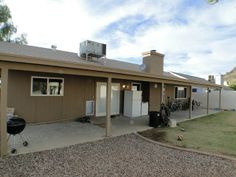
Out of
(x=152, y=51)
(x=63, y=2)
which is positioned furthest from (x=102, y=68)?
(x=152, y=51)

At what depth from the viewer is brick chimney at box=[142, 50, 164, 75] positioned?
11.7 metres

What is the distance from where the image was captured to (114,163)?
15.8 feet

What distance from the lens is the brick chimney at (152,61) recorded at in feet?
38.5

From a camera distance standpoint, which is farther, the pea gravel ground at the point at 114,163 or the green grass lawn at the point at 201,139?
the green grass lawn at the point at 201,139

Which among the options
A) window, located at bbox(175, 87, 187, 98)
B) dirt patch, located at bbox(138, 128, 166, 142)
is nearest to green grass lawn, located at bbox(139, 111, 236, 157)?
dirt patch, located at bbox(138, 128, 166, 142)

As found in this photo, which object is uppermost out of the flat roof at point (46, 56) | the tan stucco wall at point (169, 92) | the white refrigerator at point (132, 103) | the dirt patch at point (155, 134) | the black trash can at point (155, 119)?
the flat roof at point (46, 56)

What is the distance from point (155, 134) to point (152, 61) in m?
5.16

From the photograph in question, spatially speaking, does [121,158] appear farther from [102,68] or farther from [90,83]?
[90,83]

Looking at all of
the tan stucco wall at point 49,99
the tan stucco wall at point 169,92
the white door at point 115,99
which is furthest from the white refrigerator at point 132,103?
the tan stucco wall at point 169,92

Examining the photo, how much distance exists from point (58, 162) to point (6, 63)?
2.66m

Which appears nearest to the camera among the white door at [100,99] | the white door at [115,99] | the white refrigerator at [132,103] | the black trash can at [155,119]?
the black trash can at [155,119]

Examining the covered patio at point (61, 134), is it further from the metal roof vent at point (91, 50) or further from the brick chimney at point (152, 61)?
the brick chimney at point (152, 61)

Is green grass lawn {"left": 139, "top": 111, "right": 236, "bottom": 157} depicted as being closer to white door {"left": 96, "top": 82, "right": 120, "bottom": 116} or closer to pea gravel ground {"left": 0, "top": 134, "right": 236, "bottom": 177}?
pea gravel ground {"left": 0, "top": 134, "right": 236, "bottom": 177}

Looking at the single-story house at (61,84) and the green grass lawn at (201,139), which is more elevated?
the single-story house at (61,84)
